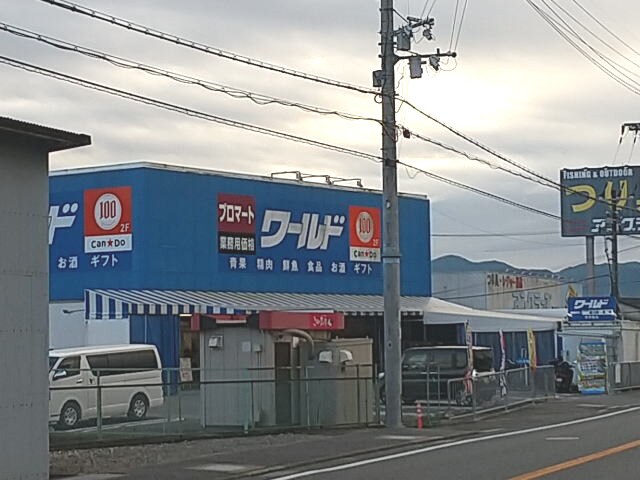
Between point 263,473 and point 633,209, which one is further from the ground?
point 633,209

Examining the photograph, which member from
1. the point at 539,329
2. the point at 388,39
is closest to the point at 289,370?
the point at 388,39

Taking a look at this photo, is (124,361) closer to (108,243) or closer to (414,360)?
(414,360)

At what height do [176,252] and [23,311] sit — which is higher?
[176,252]

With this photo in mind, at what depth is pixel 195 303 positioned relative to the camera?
132 ft

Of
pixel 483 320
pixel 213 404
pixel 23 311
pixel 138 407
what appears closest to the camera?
pixel 23 311

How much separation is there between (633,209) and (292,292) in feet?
89.3

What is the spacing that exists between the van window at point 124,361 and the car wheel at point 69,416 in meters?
4.90

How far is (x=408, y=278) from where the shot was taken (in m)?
52.0

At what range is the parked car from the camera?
104 feet

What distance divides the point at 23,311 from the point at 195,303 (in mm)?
23888

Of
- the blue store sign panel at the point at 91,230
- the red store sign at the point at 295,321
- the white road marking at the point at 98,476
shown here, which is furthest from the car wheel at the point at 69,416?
the blue store sign panel at the point at 91,230

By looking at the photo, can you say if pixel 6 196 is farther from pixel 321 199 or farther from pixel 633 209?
pixel 633 209

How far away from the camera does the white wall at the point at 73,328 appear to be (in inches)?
1574

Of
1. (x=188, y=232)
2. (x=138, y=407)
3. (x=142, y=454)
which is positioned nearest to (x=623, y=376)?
(x=188, y=232)
